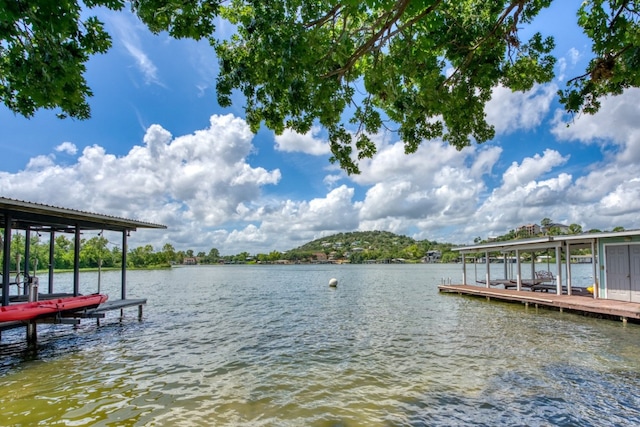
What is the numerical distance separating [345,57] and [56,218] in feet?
37.8

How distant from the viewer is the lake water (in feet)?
19.6

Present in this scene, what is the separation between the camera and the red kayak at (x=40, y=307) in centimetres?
912

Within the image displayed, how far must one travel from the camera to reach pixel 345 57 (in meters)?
5.72

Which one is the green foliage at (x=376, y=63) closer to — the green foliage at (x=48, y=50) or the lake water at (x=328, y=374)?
the green foliage at (x=48, y=50)

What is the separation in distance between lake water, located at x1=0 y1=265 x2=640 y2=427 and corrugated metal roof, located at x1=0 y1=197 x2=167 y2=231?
391cm

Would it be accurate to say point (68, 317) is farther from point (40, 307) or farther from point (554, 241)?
point (554, 241)

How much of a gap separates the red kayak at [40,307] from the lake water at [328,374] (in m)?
1.09

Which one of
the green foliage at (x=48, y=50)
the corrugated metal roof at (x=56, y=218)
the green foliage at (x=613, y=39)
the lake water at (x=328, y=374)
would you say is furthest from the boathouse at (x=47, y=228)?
the green foliage at (x=613, y=39)

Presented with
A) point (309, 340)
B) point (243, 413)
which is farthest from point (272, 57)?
point (309, 340)

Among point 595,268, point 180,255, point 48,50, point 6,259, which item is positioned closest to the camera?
point 48,50

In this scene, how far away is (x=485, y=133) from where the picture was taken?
756cm

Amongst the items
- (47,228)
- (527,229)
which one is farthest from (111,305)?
(527,229)

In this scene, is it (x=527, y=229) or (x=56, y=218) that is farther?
(x=527, y=229)

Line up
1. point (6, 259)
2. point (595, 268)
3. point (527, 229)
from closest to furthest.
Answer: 1. point (6, 259)
2. point (595, 268)
3. point (527, 229)
